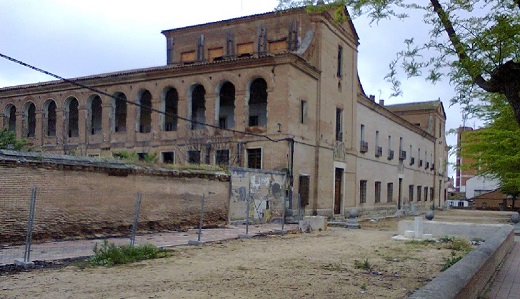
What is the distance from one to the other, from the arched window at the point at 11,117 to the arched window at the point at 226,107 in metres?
14.9

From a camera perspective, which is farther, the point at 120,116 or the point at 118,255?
the point at 120,116

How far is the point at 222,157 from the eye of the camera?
25438 mm

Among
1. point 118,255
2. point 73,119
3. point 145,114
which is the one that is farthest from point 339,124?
point 118,255

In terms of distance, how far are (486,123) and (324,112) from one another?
8.76m

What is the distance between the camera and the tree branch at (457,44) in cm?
688

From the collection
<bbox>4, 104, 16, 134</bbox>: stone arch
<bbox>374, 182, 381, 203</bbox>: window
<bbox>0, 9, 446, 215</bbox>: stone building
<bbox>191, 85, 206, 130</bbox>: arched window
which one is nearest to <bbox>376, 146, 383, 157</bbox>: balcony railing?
<bbox>0, 9, 446, 215</bbox>: stone building

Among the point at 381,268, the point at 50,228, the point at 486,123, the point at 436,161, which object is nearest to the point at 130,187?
the point at 50,228

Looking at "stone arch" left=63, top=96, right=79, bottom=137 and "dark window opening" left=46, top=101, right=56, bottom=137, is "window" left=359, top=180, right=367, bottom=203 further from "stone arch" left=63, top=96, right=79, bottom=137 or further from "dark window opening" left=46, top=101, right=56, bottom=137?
"dark window opening" left=46, top=101, right=56, bottom=137

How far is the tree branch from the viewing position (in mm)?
6883

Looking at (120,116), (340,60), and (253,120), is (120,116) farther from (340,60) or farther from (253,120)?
(340,60)

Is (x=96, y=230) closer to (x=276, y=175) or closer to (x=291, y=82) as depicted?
(x=276, y=175)

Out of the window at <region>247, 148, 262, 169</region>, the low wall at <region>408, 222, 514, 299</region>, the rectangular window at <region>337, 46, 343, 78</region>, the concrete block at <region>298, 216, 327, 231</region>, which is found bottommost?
the concrete block at <region>298, 216, 327, 231</region>

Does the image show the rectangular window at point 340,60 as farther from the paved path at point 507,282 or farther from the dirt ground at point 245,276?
the paved path at point 507,282

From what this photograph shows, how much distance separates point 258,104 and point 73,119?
12981 millimetres
